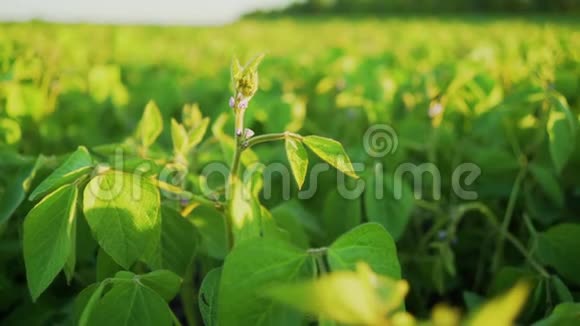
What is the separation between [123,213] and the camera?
2.68 ft

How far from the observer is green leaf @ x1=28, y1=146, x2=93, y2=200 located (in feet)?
2.71

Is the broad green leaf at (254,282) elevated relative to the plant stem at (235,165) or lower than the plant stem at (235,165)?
lower

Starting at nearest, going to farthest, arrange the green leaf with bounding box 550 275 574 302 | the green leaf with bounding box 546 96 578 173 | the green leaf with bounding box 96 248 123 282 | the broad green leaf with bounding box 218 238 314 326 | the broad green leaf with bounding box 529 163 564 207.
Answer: the broad green leaf with bounding box 218 238 314 326, the green leaf with bounding box 96 248 123 282, the green leaf with bounding box 550 275 574 302, the green leaf with bounding box 546 96 578 173, the broad green leaf with bounding box 529 163 564 207

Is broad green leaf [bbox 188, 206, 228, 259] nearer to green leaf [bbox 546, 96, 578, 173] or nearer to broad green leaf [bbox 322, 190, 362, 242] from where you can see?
broad green leaf [bbox 322, 190, 362, 242]

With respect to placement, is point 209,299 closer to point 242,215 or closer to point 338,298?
point 242,215

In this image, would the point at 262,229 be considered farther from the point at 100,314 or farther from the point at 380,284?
the point at 380,284

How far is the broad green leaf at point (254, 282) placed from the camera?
0.67 meters

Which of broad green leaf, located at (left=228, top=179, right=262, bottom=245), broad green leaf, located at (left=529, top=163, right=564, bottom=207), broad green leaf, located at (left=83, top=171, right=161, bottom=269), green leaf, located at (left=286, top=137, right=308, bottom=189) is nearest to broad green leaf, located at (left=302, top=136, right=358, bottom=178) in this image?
green leaf, located at (left=286, top=137, right=308, bottom=189)

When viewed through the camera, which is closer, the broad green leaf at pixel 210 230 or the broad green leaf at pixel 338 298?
the broad green leaf at pixel 338 298

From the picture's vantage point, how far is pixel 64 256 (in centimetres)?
77

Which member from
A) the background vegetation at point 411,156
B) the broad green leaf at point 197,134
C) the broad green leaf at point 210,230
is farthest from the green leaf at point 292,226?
the broad green leaf at point 197,134

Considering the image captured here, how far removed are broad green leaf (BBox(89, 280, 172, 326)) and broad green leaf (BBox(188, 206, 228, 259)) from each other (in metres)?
0.26

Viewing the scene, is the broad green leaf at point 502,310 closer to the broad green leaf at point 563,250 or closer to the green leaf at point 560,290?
the green leaf at point 560,290

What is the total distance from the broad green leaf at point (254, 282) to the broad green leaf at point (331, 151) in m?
0.16
